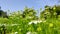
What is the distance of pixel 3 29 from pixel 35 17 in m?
1.77

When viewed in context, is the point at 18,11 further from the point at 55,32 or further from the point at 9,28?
the point at 55,32

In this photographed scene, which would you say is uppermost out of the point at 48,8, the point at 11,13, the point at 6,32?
the point at 48,8

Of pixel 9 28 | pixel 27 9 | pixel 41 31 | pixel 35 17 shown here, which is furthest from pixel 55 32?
pixel 9 28

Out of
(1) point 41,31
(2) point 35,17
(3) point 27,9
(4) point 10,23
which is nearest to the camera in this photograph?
(1) point 41,31

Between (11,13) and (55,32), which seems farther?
(11,13)

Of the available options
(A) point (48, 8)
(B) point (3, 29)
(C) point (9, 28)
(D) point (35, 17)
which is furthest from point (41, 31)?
(B) point (3, 29)

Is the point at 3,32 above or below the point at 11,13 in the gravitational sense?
below

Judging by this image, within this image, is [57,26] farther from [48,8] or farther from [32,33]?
[48,8]

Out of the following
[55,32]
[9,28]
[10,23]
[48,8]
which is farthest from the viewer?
[10,23]

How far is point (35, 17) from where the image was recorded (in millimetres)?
5277

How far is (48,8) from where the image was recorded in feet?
14.6

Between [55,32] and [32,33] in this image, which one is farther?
A: [32,33]

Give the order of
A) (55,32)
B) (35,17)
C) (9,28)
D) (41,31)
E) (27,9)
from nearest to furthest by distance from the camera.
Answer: (55,32) → (41,31) → (35,17) → (27,9) → (9,28)

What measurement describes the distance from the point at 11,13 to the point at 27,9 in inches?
56.1
